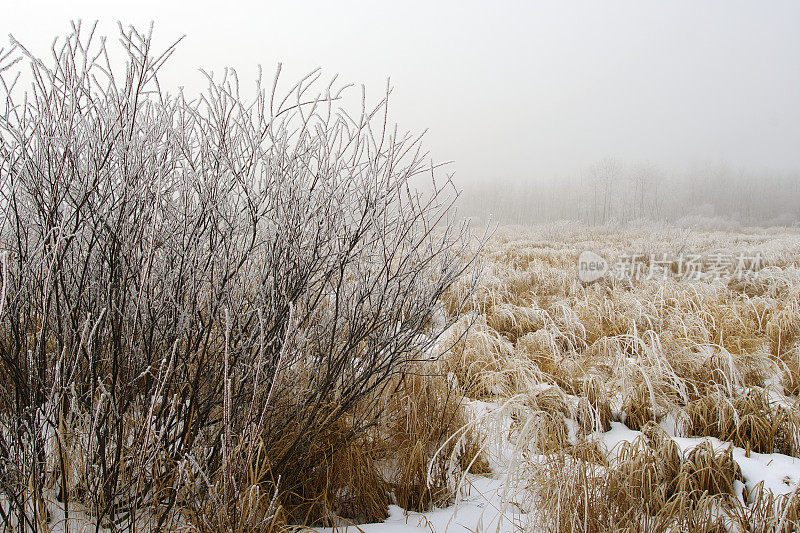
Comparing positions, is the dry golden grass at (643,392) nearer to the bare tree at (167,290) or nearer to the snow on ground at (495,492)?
the snow on ground at (495,492)

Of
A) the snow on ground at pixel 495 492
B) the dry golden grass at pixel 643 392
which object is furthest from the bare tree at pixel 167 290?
the dry golden grass at pixel 643 392

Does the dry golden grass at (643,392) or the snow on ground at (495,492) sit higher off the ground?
the dry golden grass at (643,392)

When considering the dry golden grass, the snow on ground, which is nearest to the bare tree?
the snow on ground

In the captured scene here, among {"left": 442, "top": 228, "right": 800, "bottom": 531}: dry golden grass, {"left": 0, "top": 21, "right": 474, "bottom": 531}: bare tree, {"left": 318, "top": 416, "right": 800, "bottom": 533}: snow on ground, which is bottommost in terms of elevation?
{"left": 318, "top": 416, "right": 800, "bottom": 533}: snow on ground

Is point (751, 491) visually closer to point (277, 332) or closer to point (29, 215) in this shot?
point (277, 332)

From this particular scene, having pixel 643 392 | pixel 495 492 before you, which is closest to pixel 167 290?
pixel 495 492

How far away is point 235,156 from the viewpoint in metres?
1.49

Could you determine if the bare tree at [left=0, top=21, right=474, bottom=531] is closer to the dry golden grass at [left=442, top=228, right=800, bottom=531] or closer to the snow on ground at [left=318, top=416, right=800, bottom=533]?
the snow on ground at [left=318, top=416, right=800, bottom=533]

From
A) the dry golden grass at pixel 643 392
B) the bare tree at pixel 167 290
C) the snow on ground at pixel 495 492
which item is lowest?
the snow on ground at pixel 495 492

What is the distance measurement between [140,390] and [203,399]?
0.65ft

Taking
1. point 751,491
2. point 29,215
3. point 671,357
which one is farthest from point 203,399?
point 671,357

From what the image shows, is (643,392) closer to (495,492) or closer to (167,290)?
(495,492)

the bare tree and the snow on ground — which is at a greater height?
the bare tree

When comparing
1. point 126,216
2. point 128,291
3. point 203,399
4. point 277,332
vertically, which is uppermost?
point 126,216
